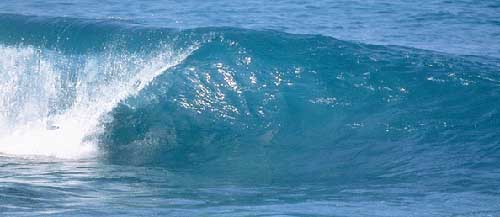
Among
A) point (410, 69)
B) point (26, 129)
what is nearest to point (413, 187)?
point (410, 69)

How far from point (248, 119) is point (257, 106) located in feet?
0.88

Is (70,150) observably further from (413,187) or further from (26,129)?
(413,187)

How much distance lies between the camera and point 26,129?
42.6 ft

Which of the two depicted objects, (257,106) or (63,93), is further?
(63,93)

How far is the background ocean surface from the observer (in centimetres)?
859

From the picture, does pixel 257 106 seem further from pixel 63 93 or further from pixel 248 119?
pixel 63 93

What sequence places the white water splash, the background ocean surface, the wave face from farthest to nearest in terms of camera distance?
the white water splash
the wave face
the background ocean surface

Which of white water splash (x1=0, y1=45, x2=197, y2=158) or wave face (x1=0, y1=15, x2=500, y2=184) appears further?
white water splash (x1=0, y1=45, x2=197, y2=158)

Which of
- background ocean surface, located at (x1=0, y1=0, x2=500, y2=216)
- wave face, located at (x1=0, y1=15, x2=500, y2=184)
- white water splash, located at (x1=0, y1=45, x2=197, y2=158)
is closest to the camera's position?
background ocean surface, located at (x1=0, y1=0, x2=500, y2=216)

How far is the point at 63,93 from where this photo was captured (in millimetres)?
13734

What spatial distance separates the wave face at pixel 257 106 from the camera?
10867 mm

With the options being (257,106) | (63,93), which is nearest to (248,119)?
(257,106)

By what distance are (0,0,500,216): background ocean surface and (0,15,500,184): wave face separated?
0.03 m

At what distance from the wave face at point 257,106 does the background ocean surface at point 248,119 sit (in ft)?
0.09
